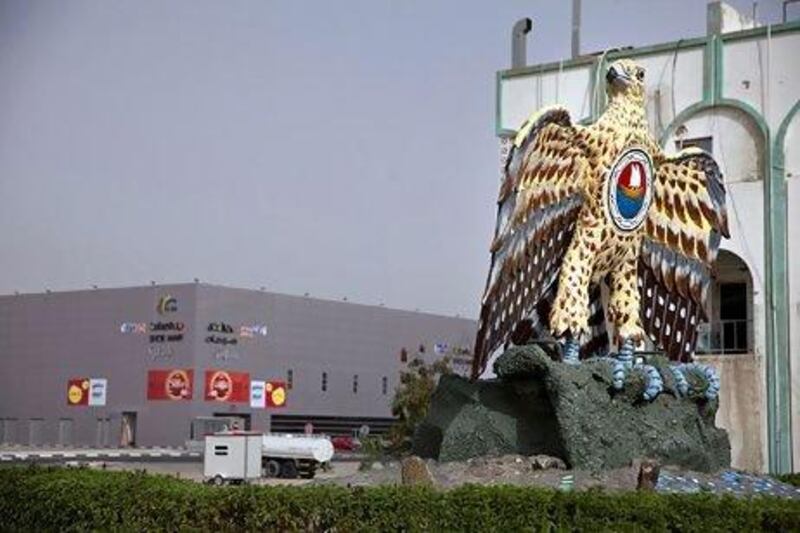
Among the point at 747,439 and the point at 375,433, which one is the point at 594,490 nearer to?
the point at 747,439

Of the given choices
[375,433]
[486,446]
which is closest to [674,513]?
[486,446]

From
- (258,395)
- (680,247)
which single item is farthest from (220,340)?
(680,247)

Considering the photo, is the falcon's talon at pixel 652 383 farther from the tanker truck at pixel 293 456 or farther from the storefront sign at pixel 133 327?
the storefront sign at pixel 133 327

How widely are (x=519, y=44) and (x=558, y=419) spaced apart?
17.8 meters

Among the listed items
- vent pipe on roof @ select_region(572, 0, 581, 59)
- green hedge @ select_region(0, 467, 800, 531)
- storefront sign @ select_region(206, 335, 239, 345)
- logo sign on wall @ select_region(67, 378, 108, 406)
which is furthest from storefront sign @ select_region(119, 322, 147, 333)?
green hedge @ select_region(0, 467, 800, 531)

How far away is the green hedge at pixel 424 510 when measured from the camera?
8.96m

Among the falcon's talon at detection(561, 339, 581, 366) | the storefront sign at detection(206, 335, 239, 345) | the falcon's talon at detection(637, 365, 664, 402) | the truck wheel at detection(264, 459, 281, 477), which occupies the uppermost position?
the storefront sign at detection(206, 335, 239, 345)

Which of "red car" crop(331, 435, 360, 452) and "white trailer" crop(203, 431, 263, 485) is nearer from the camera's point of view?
"white trailer" crop(203, 431, 263, 485)

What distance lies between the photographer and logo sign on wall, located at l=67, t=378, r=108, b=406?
162ft

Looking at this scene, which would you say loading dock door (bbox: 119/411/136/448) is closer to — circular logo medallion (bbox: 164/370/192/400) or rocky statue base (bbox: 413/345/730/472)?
circular logo medallion (bbox: 164/370/192/400)

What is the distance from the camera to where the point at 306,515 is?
9.34 metres

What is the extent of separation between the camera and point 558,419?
12773 millimetres

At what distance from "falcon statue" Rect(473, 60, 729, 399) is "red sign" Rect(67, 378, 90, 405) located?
37.2 metres

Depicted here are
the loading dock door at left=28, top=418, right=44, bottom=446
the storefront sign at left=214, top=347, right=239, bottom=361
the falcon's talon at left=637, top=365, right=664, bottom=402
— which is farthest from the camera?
the loading dock door at left=28, top=418, right=44, bottom=446
